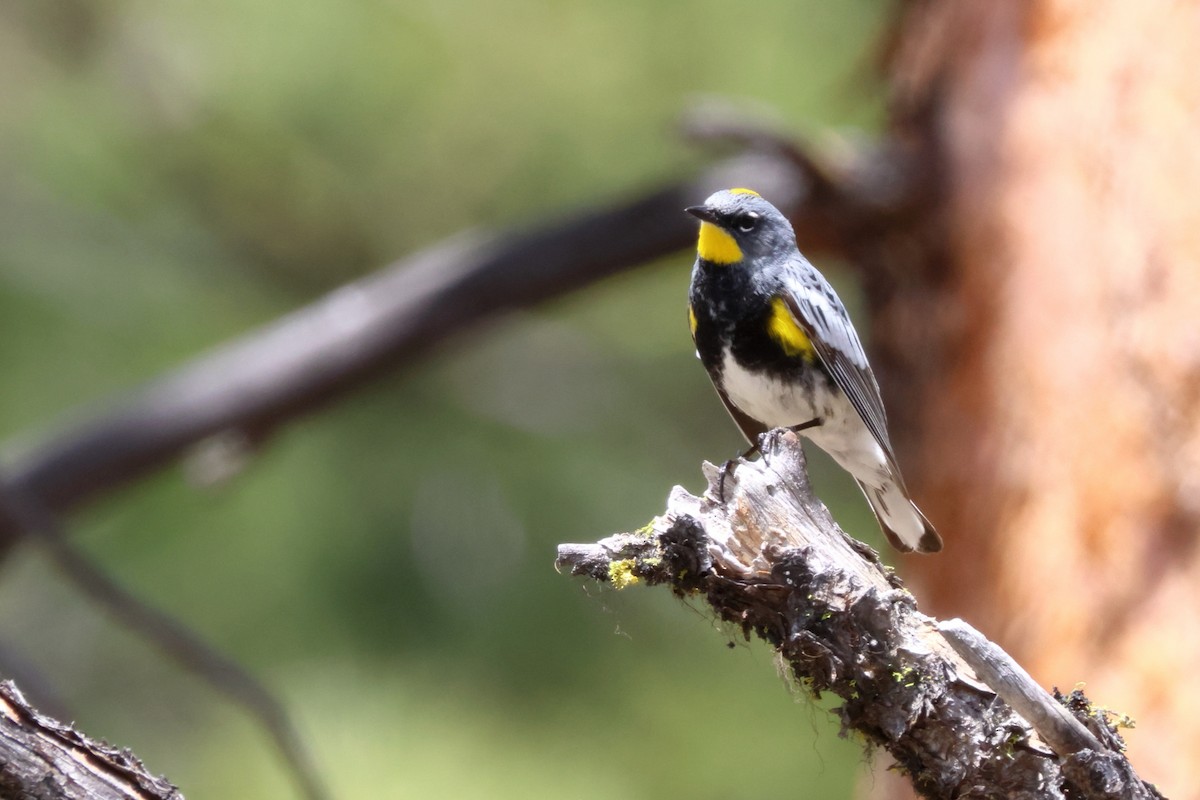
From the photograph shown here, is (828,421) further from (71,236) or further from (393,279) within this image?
(71,236)

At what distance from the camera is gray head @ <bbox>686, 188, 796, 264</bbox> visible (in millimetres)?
2703

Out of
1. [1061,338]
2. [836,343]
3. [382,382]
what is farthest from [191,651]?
[1061,338]

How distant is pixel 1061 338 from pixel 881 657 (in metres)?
2.53

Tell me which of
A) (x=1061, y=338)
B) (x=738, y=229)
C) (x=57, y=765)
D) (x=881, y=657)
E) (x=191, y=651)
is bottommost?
(x=57, y=765)

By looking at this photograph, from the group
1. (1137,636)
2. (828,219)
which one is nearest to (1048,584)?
(1137,636)

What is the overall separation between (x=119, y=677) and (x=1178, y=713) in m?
4.26

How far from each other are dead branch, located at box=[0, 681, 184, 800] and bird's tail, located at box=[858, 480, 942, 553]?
5.47ft

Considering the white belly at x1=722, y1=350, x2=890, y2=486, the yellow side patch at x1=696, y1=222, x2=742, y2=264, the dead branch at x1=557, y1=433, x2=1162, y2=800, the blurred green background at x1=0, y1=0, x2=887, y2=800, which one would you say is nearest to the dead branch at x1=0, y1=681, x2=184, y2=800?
the dead branch at x1=557, y1=433, x2=1162, y2=800

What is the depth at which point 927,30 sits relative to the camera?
4324 mm

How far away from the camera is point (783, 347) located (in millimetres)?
2609

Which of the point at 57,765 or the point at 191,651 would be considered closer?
the point at 57,765

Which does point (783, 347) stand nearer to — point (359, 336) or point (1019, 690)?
point (1019, 690)

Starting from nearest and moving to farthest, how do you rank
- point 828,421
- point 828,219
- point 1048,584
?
1. point 828,421
2. point 1048,584
3. point 828,219

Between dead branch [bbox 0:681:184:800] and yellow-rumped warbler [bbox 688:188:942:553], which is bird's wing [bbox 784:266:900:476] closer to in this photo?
yellow-rumped warbler [bbox 688:188:942:553]
